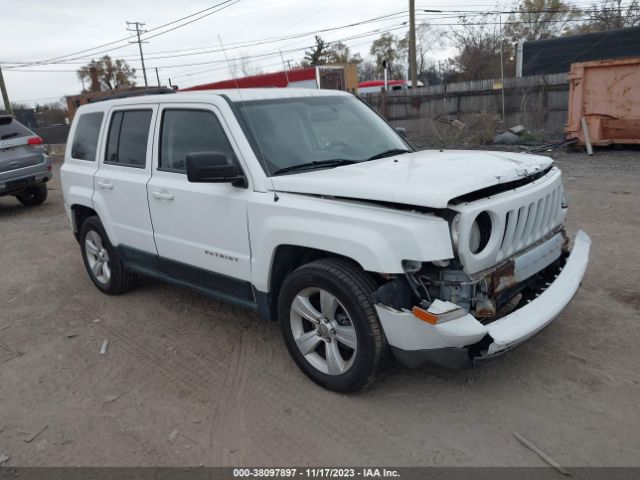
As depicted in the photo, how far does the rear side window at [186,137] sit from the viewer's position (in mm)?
3848

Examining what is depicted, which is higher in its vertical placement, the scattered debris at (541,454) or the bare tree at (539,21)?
the bare tree at (539,21)

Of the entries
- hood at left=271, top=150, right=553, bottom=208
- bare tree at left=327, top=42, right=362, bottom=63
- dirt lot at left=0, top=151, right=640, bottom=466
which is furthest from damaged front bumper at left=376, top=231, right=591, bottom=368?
bare tree at left=327, top=42, right=362, bottom=63

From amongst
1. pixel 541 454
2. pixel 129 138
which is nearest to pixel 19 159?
pixel 129 138

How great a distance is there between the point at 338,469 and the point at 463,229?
4.65ft

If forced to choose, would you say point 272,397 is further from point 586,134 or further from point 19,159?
point 586,134

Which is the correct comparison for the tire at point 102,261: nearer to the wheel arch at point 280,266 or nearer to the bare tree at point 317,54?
the wheel arch at point 280,266

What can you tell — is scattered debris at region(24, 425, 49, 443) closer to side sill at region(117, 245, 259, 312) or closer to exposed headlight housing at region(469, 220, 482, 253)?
side sill at region(117, 245, 259, 312)

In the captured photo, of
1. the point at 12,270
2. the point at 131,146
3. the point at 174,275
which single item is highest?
the point at 131,146

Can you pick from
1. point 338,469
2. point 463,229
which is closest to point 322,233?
point 463,229

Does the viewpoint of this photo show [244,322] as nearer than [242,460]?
No

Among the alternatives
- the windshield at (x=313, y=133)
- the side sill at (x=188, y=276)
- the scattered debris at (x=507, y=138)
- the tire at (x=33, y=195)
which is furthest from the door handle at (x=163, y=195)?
the scattered debris at (x=507, y=138)

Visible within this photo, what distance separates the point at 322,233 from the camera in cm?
312

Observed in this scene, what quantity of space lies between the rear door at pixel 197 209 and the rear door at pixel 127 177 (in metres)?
0.16

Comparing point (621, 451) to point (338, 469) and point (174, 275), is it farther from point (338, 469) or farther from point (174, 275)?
point (174, 275)
